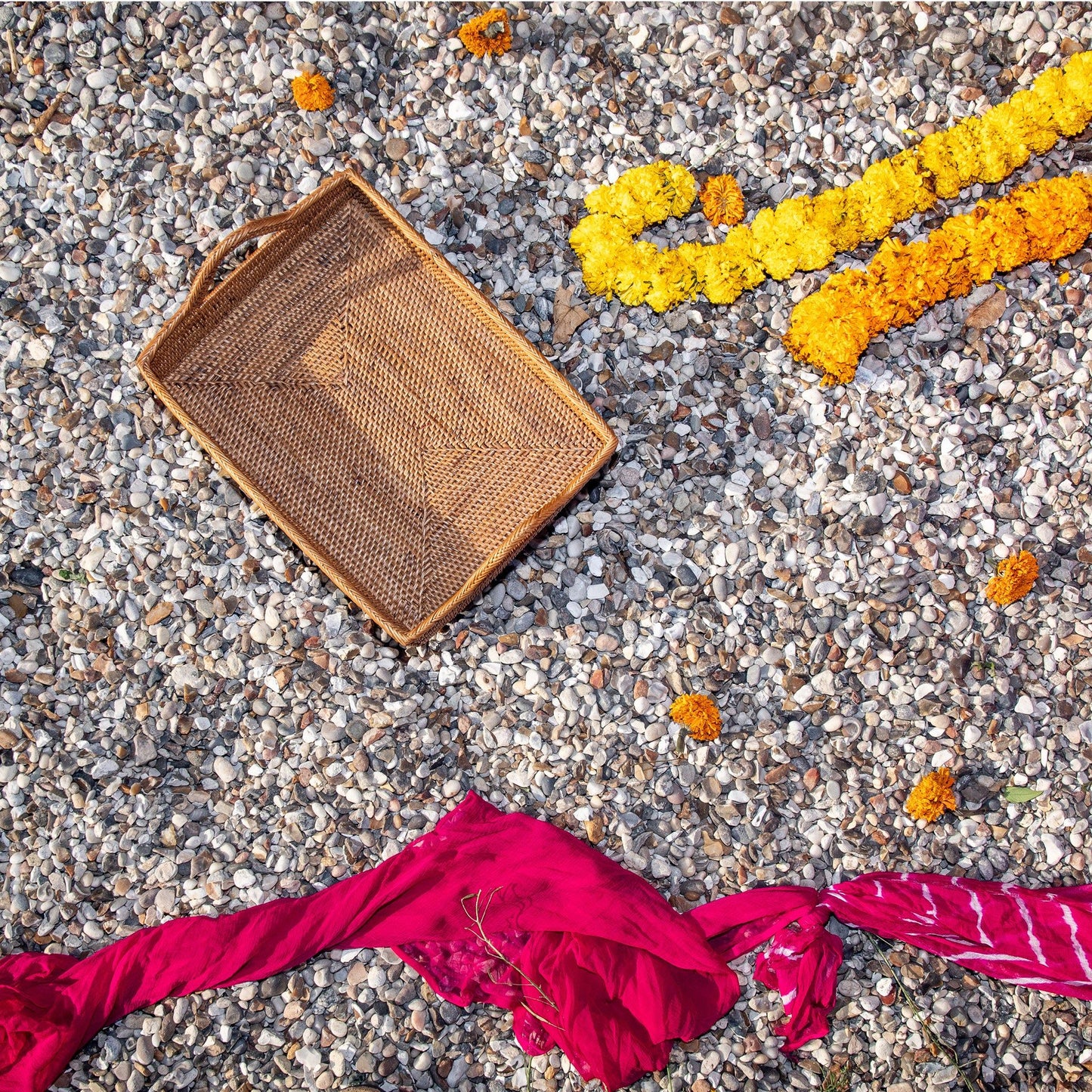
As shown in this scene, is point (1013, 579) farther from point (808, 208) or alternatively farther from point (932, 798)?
point (808, 208)

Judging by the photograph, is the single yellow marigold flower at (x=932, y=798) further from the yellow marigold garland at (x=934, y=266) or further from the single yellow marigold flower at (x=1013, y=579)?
the yellow marigold garland at (x=934, y=266)

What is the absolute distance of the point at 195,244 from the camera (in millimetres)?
2625

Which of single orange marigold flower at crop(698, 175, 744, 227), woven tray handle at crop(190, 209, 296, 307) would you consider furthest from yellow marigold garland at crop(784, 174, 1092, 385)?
woven tray handle at crop(190, 209, 296, 307)

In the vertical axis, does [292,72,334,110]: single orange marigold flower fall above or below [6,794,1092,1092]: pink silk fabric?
above

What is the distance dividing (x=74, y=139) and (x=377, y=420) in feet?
4.10

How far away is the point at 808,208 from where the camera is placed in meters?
2.58

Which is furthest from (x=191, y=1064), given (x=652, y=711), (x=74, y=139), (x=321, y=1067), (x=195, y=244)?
(x=74, y=139)

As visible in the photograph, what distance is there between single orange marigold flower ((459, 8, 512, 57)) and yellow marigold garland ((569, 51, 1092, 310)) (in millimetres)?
534

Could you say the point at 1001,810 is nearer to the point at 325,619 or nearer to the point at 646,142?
the point at 325,619

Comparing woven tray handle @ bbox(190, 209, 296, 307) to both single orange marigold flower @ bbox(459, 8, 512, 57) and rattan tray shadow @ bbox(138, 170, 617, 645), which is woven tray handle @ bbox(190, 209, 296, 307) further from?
single orange marigold flower @ bbox(459, 8, 512, 57)

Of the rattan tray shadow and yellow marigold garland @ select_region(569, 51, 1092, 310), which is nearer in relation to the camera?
the rattan tray shadow

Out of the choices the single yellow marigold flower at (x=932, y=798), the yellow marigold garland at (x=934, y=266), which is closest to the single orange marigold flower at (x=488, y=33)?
the yellow marigold garland at (x=934, y=266)

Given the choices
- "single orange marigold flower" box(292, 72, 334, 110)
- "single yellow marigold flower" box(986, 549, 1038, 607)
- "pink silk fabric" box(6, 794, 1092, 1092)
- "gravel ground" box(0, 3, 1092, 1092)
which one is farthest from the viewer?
"single orange marigold flower" box(292, 72, 334, 110)

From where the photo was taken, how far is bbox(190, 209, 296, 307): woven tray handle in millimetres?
2305
